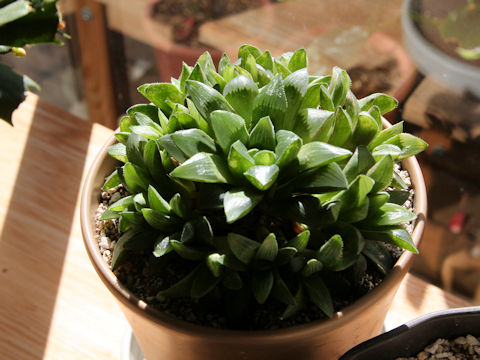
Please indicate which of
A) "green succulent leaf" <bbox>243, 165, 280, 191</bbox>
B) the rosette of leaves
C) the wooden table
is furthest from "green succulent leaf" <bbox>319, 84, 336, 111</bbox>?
the wooden table

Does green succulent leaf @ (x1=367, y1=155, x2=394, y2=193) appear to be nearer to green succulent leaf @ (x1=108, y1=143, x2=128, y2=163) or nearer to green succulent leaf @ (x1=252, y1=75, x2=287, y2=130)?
green succulent leaf @ (x1=252, y1=75, x2=287, y2=130)

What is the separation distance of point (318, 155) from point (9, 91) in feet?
1.07

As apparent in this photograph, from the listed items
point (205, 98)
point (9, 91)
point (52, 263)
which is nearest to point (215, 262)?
point (205, 98)

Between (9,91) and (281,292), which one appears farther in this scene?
(9,91)

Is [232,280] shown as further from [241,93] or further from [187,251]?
[241,93]

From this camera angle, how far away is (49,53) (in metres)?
1.80

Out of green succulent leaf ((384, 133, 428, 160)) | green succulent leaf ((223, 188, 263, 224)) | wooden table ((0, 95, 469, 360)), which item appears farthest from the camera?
wooden table ((0, 95, 469, 360))

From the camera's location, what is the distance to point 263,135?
472 millimetres

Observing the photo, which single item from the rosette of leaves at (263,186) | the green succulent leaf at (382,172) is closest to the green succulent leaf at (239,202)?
the rosette of leaves at (263,186)

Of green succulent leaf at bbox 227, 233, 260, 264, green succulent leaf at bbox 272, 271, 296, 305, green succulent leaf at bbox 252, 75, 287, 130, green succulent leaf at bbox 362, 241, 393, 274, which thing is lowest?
green succulent leaf at bbox 362, 241, 393, 274

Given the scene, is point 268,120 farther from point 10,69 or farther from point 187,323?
point 10,69

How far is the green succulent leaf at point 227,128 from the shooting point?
18.3 inches

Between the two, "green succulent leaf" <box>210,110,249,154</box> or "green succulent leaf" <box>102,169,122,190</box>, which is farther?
"green succulent leaf" <box>102,169,122,190</box>

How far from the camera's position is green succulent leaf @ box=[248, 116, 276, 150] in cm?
46
